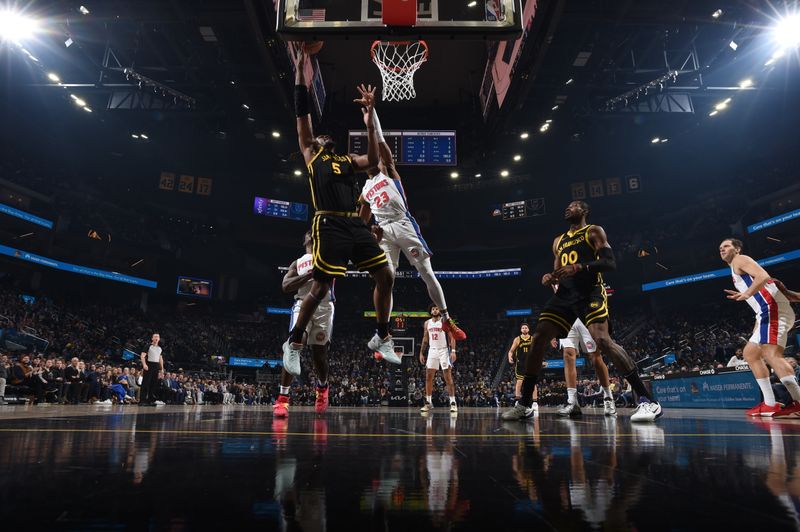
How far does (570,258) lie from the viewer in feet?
14.5

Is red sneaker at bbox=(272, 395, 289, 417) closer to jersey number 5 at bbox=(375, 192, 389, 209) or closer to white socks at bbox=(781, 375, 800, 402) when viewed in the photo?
jersey number 5 at bbox=(375, 192, 389, 209)

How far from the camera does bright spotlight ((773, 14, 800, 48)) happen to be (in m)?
11.7

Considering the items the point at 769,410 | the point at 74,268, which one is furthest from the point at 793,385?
the point at 74,268

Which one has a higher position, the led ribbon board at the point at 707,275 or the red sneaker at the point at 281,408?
the led ribbon board at the point at 707,275

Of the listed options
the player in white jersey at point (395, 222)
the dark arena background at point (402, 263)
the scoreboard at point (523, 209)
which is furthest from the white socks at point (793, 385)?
the scoreboard at point (523, 209)

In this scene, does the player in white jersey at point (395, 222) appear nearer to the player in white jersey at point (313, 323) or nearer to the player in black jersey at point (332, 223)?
the player in white jersey at point (313, 323)

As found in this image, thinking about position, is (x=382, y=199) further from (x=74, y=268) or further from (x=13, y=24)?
(x=74, y=268)

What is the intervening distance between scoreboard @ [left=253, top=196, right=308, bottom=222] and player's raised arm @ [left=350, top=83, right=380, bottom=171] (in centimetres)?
2524

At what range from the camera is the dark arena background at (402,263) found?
4.02 ft

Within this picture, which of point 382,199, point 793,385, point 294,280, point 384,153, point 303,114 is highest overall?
point 303,114

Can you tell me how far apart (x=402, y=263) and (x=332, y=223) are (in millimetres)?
26904

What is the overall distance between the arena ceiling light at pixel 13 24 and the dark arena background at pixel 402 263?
0.18 feet

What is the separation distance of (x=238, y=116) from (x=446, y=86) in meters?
8.75

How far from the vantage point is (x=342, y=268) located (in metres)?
3.96
